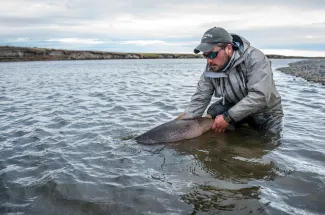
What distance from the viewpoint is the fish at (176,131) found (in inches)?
251

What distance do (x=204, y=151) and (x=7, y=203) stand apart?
131 inches

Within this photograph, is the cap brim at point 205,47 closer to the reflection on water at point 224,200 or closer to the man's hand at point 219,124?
the man's hand at point 219,124

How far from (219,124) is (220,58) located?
1313 mm

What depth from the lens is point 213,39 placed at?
5.87 meters

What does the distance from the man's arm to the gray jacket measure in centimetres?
15

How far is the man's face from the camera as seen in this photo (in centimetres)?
602

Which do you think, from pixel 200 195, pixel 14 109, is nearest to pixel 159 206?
pixel 200 195

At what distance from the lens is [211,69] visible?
647cm

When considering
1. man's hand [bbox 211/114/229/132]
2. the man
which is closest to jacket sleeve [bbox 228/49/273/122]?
the man

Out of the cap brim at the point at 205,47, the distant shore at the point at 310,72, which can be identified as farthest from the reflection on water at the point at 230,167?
the distant shore at the point at 310,72

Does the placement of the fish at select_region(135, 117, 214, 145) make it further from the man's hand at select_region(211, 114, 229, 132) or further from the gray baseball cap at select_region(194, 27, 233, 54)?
the gray baseball cap at select_region(194, 27, 233, 54)

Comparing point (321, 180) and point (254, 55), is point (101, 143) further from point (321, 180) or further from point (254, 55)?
point (321, 180)

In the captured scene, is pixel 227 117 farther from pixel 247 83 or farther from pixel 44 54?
pixel 44 54

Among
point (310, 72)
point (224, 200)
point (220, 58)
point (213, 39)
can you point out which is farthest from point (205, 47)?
point (310, 72)
